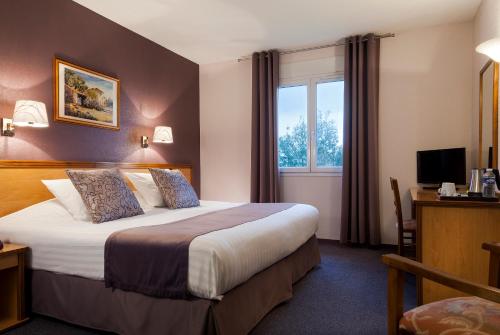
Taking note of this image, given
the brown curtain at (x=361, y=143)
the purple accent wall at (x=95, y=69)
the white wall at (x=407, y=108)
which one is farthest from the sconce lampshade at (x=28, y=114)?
the brown curtain at (x=361, y=143)

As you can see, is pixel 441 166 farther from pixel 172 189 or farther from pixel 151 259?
pixel 151 259

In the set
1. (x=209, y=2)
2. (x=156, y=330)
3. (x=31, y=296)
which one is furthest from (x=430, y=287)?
(x=209, y=2)

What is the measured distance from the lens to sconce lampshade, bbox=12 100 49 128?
2574 millimetres

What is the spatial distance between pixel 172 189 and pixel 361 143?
7.84ft

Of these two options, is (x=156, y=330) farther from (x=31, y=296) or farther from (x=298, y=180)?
(x=298, y=180)

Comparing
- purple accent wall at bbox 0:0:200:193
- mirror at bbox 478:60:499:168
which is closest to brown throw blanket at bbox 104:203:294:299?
purple accent wall at bbox 0:0:200:193

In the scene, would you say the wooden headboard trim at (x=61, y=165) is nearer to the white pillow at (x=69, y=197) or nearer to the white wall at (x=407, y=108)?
the white pillow at (x=69, y=197)

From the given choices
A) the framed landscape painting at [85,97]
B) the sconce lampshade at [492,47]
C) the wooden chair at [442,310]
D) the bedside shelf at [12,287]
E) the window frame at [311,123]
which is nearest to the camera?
the wooden chair at [442,310]

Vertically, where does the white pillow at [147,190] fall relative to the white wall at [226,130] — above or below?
below

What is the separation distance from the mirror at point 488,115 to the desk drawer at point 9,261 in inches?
144

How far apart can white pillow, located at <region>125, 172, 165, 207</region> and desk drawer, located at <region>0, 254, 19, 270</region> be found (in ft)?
4.44

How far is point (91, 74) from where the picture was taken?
3.46 metres

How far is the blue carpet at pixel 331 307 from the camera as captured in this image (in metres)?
2.12

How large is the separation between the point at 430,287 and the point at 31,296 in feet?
8.80
